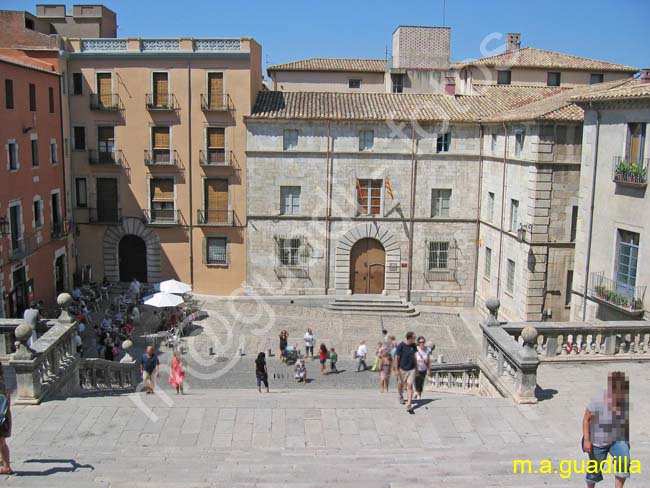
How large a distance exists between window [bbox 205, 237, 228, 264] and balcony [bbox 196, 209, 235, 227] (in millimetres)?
872

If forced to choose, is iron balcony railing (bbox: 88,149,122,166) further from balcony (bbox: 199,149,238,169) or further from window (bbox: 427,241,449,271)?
window (bbox: 427,241,449,271)

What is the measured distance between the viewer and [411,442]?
11.8 meters

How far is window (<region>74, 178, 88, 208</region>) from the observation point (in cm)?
3575

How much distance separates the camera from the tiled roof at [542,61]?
43.8m

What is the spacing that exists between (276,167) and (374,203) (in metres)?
5.42

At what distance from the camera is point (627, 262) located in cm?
2103

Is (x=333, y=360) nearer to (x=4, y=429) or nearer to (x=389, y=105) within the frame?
(x=389, y=105)

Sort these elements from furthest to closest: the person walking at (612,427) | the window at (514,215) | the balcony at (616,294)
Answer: the window at (514,215)
the balcony at (616,294)
the person walking at (612,427)

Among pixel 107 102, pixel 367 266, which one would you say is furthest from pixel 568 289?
pixel 107 102

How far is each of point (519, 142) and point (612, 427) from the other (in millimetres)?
22570

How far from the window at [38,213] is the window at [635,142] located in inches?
Result: 990

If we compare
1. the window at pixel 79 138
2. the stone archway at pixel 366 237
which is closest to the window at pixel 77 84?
the window at pixel 79 138

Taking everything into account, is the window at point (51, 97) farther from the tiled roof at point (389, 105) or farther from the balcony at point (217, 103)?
the tiled roof at point (389, 105)

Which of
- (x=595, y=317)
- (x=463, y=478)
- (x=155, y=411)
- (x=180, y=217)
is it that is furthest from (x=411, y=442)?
(x=180, y=217)
